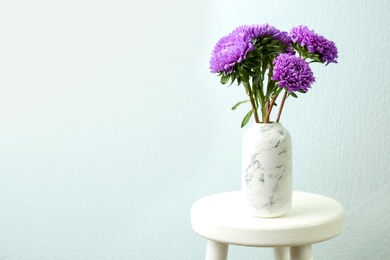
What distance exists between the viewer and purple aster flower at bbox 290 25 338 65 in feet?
4.29

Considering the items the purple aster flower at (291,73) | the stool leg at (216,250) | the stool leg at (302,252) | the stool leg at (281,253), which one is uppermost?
the purple aster flower at (291,73)

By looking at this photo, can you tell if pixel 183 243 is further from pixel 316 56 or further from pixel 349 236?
pixel 316 56

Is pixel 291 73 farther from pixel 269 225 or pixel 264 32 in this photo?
pixel 269 225

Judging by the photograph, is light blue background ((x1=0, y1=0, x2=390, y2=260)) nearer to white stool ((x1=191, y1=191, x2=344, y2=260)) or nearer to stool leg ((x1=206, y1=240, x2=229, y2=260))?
white stool ((x1=191, y1=191, x2=344, y2=260))

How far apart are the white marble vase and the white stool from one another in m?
0.03

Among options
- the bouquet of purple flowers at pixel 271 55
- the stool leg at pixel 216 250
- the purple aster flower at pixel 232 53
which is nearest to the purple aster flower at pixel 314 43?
the bouquet of purple flowers at pixel 271 55

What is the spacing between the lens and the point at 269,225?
1.30 meters

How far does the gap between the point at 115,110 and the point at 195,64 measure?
0.27 metres

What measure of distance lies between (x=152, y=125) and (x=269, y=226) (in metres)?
0.69

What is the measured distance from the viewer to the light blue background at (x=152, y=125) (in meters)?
1.77

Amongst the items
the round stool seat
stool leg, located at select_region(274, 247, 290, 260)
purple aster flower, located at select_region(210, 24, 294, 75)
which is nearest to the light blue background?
stool leg, located at select_region(274, 247, 290, 260)

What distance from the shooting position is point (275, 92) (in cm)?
136

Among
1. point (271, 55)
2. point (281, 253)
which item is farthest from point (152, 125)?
point (271, 55)

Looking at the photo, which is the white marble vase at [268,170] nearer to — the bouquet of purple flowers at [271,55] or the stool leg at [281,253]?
the bouquet of purple flowers at [271,55]
